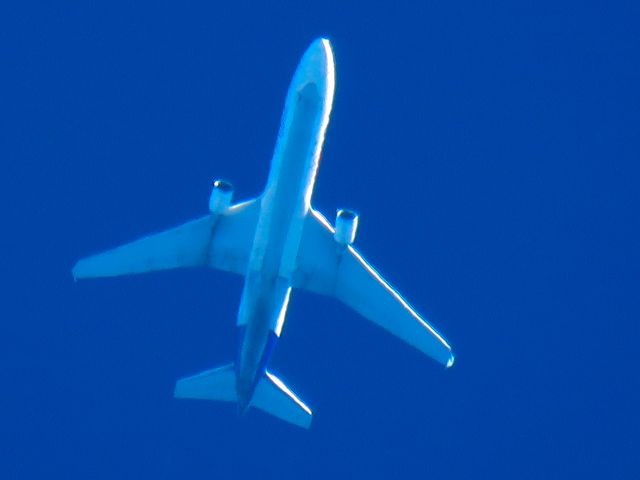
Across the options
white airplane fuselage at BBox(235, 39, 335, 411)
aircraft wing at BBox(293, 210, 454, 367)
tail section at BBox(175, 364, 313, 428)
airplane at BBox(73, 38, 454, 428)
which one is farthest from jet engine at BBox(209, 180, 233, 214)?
tail section at BBox(175, 364, 313, 428)

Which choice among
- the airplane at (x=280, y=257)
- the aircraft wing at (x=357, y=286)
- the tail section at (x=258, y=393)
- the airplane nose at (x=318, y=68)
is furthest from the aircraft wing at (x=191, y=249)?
the airplane nose at (x=318, y=68)

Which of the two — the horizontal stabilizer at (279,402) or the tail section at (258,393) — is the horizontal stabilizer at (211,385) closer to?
the tail section at (258,393)

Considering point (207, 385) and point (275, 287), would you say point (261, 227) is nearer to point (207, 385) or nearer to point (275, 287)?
point (275, 287)

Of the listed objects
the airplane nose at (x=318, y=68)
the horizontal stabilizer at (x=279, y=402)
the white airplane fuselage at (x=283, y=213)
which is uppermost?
the airplane nose at (x=318, y=68)

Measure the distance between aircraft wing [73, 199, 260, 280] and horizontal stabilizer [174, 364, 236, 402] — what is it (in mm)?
3827

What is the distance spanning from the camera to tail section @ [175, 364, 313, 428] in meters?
54.9

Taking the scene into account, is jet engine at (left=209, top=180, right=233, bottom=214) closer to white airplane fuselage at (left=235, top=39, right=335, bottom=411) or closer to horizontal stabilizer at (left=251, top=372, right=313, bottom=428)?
white airplane fuselage at (left=235, top=39, right=335, bottom=411)

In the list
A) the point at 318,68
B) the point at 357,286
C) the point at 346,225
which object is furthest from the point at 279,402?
the point at 318,68

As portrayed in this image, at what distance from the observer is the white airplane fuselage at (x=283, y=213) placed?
2009 inches

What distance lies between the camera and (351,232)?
2115 inches

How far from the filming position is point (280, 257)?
5209 centimetres

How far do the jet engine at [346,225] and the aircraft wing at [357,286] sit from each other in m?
0.99

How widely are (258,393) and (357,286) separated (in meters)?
5.44

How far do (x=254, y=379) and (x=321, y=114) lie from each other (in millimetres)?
9625
